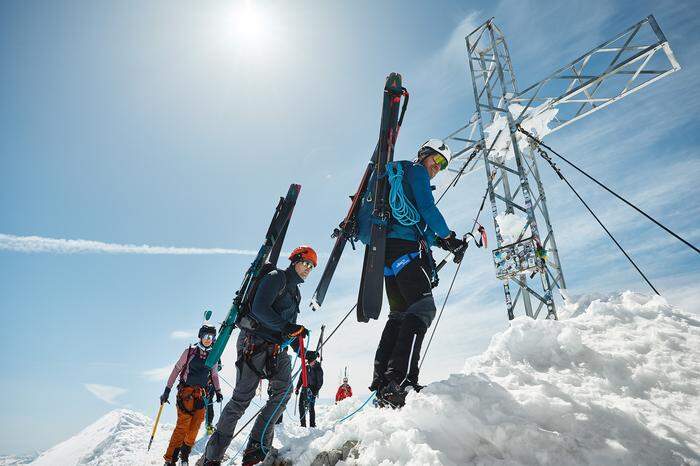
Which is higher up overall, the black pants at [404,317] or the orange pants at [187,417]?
the black pants at [404,317]

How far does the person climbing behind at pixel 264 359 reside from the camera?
147 inches

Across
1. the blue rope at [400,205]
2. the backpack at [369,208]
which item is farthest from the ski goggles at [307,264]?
the blue rope at [400,205]

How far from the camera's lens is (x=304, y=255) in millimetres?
4496

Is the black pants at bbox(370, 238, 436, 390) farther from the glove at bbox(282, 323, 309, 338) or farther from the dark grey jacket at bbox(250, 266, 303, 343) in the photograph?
the dark grey jacket at bbox(250, 266, 303, 343)

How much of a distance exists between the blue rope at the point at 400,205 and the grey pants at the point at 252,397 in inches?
91.1

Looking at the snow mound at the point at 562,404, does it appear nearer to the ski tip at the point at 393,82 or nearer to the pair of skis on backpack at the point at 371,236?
the pair of skis on backpack at the point at 371,236

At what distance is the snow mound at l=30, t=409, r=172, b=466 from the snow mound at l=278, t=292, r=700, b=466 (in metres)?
21.4

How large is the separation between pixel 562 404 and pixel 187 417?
20.8ft

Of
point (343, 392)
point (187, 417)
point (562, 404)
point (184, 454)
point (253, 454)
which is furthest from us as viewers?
point (343, 392)

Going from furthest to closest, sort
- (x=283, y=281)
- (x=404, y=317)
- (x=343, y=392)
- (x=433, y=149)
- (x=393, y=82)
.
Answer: (x=343, y=392), (x=393, y=82), (x=283, y=281), (x=433, y=149), (x=404, y=317)

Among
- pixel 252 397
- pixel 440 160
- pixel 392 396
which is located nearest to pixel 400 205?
pixel 440 160

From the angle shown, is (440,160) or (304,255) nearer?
(440,160)

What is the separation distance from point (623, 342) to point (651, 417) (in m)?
0.92

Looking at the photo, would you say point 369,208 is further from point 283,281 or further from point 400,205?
point 283,281
